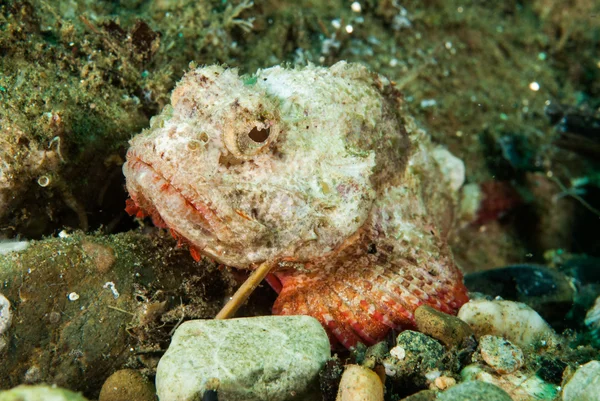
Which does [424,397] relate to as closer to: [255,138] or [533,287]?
[255,138]

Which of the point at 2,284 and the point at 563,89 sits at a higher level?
the point at 2,284

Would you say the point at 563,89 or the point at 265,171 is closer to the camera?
the point at 265,171

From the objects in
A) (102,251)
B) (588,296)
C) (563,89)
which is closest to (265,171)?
(102,251)

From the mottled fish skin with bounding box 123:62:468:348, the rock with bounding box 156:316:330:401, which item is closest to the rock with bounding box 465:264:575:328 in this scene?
the mottled fish skin with bounding box 123:62:468:348

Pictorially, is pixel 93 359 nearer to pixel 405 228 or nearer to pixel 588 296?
pixel 405 228

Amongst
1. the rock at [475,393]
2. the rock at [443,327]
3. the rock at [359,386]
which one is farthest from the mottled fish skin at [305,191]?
the rock at [475,393]

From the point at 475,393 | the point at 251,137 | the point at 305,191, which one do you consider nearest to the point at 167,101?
the point at 251,137
